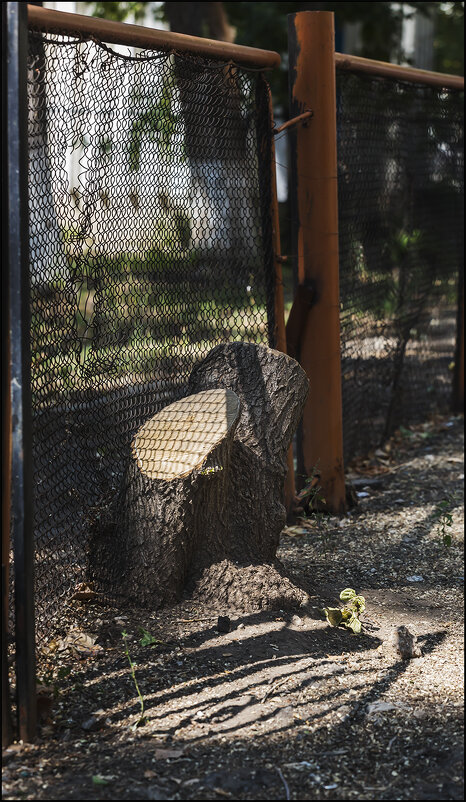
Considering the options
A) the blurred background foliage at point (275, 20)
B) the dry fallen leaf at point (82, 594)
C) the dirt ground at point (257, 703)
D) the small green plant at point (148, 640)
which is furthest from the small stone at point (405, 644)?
the blurred background foliage at point (275, 20)

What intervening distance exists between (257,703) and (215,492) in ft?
2.59

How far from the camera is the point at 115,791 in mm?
2271

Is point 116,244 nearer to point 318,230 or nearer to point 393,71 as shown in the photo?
point 318,230

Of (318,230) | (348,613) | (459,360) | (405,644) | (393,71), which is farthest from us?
(459,360)

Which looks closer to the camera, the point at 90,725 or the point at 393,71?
the point at 90,725

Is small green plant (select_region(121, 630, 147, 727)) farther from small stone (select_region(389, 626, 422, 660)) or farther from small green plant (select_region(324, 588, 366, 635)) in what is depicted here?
small stone (select_region(389, 626, 422, 660))

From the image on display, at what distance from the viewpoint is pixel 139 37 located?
332cm

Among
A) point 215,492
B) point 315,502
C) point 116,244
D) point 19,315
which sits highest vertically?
point 116,244

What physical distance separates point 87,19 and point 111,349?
121 centimetres

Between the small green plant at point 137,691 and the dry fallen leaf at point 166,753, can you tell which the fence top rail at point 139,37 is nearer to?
the small green plant at point 137,691

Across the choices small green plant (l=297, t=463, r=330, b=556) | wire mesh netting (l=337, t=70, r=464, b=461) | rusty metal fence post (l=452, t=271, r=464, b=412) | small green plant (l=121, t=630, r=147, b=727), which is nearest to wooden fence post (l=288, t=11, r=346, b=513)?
small green plant (l=297, t=463, r=330, b=556)

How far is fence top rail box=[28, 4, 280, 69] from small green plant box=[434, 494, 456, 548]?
87.4 inches

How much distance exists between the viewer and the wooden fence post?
14.2 feet

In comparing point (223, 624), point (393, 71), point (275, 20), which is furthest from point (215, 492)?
point (275, 20)
